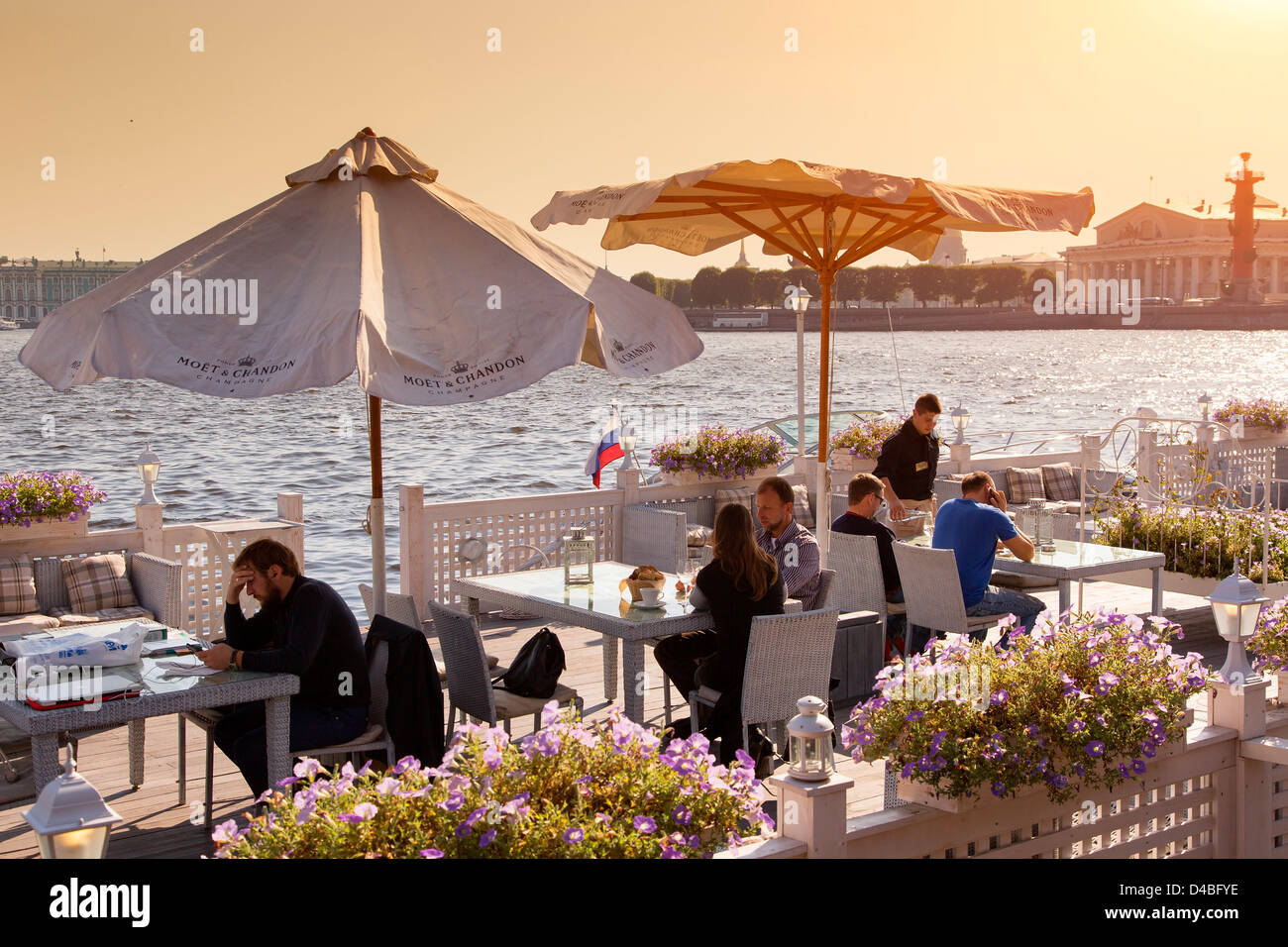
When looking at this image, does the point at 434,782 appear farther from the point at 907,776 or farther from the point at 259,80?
the point at 259,80

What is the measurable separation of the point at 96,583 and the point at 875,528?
503 cm

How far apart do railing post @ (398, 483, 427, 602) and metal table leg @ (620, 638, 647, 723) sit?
4.20 meters

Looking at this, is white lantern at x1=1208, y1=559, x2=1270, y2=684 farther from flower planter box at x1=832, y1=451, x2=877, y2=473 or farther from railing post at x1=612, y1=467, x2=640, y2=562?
flower planter box at x1=832, y1=451, x2=877, y2=473

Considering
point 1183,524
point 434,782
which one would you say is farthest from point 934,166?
point 434,782

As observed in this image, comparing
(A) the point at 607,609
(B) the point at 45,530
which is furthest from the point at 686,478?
(A) the point at 607,609

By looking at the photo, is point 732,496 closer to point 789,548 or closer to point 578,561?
point 578,561

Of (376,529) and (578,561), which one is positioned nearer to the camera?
(376,529)

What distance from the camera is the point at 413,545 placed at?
9969mm

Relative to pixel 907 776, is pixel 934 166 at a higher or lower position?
higher

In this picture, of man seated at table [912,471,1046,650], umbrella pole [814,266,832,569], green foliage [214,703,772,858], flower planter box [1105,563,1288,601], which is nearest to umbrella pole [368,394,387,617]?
green foliage [214,703,772,858]

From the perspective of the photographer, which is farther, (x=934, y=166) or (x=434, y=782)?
(x=934, y=166)

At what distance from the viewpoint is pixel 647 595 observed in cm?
617

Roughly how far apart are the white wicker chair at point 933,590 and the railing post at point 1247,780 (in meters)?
2.80
